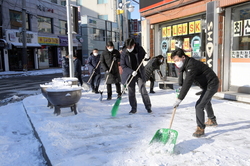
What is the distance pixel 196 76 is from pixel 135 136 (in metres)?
1.48

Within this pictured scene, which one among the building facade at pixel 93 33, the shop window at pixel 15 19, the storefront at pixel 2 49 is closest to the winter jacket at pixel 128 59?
the storefront at pixel 2 49

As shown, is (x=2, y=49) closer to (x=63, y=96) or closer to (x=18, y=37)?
(x=18, y=37)

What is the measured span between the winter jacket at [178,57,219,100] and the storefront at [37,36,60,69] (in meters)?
25.6

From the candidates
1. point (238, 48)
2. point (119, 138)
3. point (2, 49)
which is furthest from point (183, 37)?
point (2, 49)

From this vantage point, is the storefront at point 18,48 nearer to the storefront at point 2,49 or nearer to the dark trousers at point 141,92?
the storefront at point 2,49

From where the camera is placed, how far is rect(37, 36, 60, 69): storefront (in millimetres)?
27466

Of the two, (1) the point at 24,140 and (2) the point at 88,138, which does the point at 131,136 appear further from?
(1) the point at 24,140

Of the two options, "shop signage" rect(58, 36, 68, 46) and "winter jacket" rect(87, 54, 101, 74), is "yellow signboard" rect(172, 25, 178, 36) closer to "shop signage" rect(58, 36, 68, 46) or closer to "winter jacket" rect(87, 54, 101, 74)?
"winter jacket" rect(87, 54, 101, 74)

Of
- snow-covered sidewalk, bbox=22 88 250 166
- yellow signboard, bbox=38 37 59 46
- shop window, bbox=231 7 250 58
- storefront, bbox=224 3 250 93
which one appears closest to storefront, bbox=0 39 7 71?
yellow signboard, bbox=38 37 59 46

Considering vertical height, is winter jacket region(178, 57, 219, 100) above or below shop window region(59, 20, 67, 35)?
below

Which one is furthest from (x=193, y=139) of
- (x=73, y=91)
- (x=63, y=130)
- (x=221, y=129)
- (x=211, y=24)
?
(x=211, y=24)

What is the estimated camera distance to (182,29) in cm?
967

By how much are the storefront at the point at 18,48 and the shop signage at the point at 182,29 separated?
57.2 ft

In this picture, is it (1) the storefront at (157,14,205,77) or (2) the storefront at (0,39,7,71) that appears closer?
(1) the storefront at (157,14,205,77)
